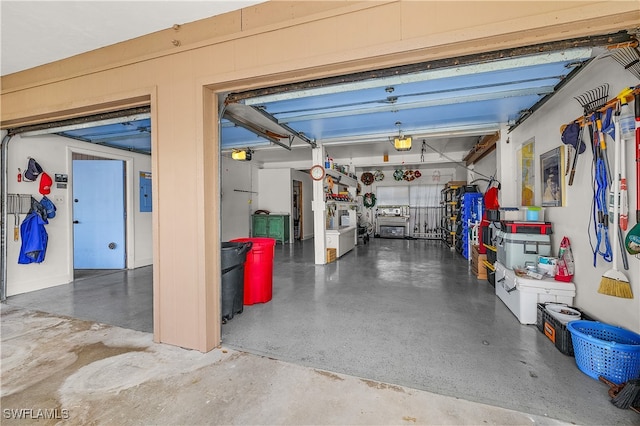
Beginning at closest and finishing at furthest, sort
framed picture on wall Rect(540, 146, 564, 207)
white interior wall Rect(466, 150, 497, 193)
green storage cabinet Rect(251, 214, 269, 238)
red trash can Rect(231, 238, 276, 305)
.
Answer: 1. framed picture on wall Rect(540, 146, 564, 207)
2. red trash can Rect(231, 238, 276, 305)
3. white interior wall Rect(466, 150, 497, 193)
4. green storage cabinet Rect(251, 214, 269, 238)

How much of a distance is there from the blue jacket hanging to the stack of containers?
6692mm

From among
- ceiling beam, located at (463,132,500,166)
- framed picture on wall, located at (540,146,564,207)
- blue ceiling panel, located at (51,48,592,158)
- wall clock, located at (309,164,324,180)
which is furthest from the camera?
wall clock, located at (309,164,324,180)

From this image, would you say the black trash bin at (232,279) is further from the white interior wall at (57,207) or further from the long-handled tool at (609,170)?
the white interior wall at (57,207)

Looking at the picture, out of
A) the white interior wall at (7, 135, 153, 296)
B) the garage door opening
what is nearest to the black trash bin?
the garage door opening

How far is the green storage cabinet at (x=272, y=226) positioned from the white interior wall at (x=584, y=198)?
6.95m

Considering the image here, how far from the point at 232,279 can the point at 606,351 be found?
10.6 feet

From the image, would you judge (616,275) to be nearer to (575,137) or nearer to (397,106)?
(575,137)

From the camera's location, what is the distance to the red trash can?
333 cm

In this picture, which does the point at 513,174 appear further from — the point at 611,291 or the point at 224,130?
the point at 224,130

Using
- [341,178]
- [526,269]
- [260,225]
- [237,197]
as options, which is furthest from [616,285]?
[260,225]

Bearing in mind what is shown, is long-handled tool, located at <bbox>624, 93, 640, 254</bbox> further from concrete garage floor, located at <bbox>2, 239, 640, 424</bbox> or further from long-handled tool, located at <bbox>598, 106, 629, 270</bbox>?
concrete garage floor, located at <bbox>2, 239, 640, 424</bbox>

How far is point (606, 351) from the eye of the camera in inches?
73.1

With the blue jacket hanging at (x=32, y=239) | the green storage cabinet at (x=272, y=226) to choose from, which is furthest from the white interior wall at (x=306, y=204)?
the blue jacket hanging at (x=32, y=239)

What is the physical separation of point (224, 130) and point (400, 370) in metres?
4.23
